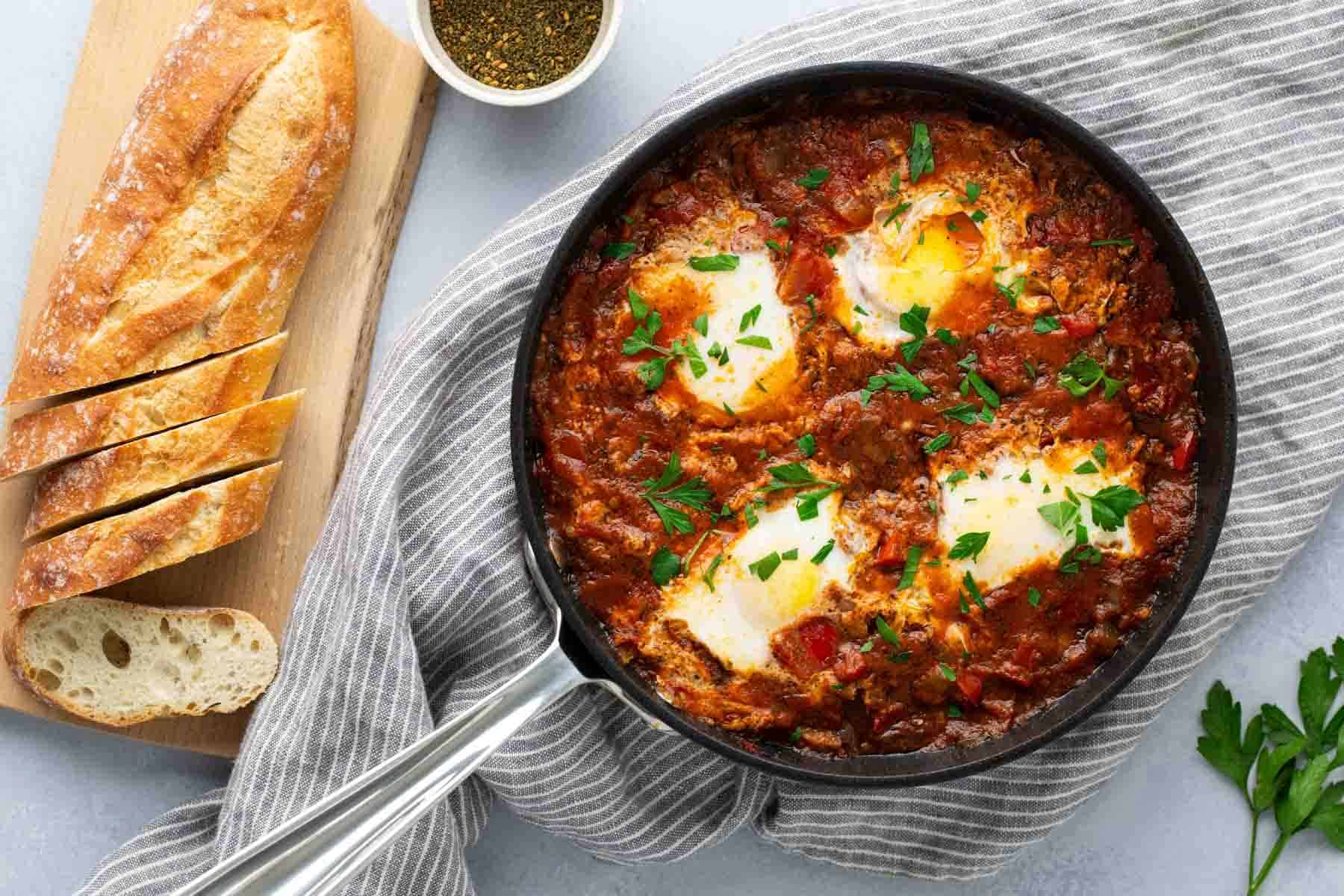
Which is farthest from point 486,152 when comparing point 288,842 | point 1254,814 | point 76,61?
point 1254,814

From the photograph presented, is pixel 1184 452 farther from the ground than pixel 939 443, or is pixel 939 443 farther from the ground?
pixel 939 443

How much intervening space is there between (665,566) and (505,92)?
1.54 metres

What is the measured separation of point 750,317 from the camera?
339cm

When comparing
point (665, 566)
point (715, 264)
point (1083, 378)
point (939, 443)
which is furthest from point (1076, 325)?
point (665, 566)

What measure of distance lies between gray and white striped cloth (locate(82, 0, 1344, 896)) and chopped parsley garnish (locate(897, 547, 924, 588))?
0.78m

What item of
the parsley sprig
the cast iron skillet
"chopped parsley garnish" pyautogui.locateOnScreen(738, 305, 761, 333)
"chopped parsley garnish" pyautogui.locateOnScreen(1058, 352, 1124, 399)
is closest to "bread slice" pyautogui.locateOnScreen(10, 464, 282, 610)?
the cast iron skillet

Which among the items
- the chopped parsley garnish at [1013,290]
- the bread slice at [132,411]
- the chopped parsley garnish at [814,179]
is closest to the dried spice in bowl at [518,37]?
the chopped parsley garnish at [814,179]

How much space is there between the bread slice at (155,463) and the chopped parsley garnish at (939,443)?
190cm

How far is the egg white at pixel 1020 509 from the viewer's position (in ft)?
11.1

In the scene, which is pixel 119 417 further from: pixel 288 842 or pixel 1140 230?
pixel 1140 230

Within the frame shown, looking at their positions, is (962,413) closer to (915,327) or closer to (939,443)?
(939,443)

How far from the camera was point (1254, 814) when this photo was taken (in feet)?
13.1

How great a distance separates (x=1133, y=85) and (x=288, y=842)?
306 cm

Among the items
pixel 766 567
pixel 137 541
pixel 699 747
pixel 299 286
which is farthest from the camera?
pixel 299 286
